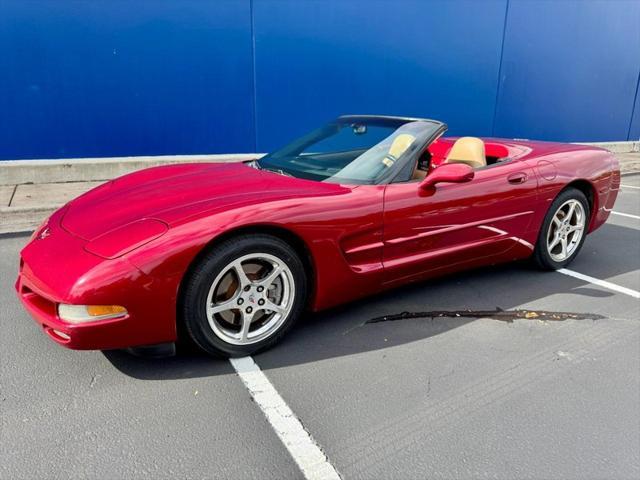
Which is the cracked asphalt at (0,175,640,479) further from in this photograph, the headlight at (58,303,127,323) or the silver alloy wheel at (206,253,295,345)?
the headlight at (58,303,127,323)

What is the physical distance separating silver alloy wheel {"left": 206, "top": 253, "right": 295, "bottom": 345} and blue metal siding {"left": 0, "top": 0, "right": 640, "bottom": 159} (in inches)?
195

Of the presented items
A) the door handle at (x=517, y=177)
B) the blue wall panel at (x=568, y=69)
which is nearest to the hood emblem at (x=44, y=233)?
the door handle at (x=517, y=177)

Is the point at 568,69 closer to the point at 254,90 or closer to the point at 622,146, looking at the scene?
the point at 622,146

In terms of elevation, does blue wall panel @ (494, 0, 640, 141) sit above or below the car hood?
above

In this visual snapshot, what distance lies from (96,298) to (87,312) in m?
0.09

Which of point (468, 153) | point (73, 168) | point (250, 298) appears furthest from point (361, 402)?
point (73, 168)

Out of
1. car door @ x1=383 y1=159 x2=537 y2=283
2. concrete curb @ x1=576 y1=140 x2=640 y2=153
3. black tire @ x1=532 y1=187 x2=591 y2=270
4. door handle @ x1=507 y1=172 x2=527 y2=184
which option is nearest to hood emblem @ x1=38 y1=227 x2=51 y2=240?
car door @ x1=383 y1=159 x2=537 y2=283

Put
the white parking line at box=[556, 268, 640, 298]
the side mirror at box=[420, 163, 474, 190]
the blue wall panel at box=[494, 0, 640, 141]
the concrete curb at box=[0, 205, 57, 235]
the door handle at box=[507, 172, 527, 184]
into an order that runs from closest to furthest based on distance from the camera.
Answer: the side mirror at box=[420, 163, 474, 190], the door handle at box=[507, 172, 527, 184], the white parking line at box=[556, 268, 640, 298], the concrete curb at box=[0, 205, 57, 235], the blue wall panel at box=[494, 0, 640, 141]

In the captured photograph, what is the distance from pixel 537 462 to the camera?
1.92 meters

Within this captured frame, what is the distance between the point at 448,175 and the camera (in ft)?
9.51

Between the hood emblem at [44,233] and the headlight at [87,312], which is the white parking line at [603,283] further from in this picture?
the hood emblem at [44,233]

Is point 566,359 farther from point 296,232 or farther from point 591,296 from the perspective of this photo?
point 296,232

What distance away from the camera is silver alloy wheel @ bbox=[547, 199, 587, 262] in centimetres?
394

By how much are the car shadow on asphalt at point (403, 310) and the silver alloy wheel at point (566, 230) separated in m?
0.21
